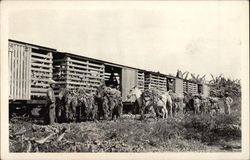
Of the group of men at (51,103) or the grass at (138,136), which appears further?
the group of men at (51,103)

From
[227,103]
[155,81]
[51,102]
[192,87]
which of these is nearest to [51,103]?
[51,102]

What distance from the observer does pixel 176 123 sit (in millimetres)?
2467

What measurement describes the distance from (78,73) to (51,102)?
0.28m

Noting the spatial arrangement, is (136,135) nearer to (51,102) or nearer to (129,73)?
(129,73)

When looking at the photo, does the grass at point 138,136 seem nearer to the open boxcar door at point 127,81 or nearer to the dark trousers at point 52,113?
the dark trousers at point 52,113

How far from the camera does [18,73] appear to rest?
2439 mm

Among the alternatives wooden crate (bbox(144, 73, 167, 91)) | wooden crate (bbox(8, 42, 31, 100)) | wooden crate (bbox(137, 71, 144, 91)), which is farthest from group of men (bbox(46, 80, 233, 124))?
wooden crate (bbox(137, 71, 144, 91))

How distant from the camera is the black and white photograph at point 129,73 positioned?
2338 millimetres

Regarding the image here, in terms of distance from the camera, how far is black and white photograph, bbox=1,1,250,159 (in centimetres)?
234

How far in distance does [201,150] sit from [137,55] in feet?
2.48

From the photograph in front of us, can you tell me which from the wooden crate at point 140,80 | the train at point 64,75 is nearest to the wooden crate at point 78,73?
the train at point 64,75

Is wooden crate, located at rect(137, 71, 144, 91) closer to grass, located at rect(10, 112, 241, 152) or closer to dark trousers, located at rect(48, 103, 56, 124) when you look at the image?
grass, located at rect(10, 112, 241, 152)
